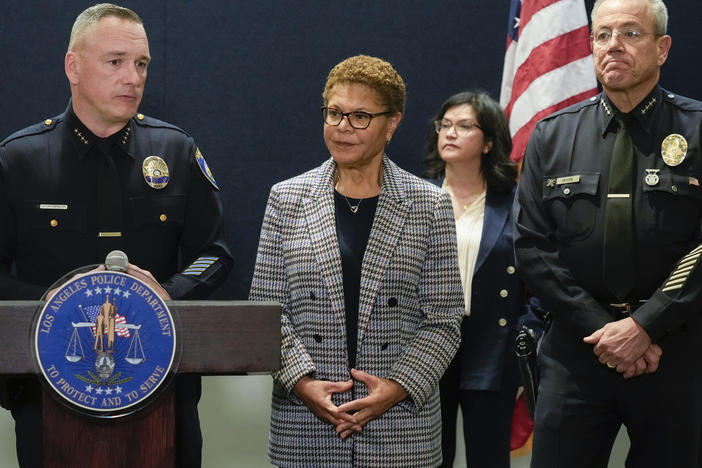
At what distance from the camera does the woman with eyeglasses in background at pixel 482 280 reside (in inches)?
110

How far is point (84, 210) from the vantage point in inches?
80.3

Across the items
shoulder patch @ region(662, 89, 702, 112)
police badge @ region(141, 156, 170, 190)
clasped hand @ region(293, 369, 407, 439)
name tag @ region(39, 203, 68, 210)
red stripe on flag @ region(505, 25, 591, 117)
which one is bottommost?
clasped hand @ region(293, 369, 407, 439)

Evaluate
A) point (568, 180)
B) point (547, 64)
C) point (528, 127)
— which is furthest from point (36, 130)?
point (547, 64)

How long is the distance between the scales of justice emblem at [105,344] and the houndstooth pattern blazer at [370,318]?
73 centimetres

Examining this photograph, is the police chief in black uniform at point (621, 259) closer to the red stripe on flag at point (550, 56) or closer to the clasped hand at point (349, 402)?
the clasped hand at point (349, 402)

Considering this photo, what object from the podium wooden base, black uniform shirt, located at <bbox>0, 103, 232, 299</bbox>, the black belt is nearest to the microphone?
the podium wooden base

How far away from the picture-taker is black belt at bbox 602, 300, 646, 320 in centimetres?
212

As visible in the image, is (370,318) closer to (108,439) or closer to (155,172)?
(155,172)

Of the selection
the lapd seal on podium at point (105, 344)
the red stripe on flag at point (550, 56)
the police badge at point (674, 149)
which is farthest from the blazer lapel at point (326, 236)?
the red stripe on flag at point (550, 56)

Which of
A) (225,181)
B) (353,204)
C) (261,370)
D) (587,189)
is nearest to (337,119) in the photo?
(353,204)

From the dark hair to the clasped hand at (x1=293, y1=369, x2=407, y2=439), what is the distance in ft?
4.21

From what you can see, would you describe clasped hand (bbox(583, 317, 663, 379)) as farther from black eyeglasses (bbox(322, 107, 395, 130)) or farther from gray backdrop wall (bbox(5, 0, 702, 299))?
gray backdrop wall (bbox(5, 0, 702, 299))

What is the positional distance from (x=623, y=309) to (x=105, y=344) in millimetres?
1356

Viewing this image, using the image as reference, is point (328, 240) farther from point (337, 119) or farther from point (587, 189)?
point (587, 189)
